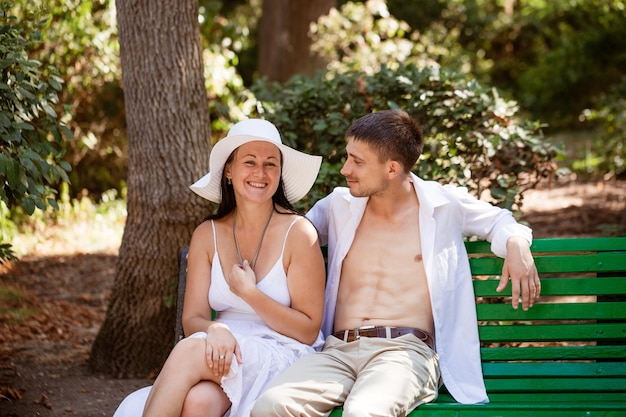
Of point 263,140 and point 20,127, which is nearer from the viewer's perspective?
point 263,140

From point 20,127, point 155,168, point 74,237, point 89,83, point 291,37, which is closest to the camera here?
point 20,127

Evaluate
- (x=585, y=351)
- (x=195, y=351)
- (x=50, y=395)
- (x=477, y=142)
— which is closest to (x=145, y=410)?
(x=195, y=351)

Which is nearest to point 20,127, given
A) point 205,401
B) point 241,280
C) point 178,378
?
point 241,280

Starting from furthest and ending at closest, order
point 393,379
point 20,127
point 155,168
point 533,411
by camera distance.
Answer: point 155,168
point 20,127
point 393,379
point 533,411

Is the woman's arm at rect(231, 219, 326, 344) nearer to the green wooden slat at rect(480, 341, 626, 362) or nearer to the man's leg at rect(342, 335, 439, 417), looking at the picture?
→ the man's leg at rect(342, 335, 439, 417)

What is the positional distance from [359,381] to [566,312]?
1.08m

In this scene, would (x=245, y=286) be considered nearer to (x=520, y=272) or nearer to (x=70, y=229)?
(x=520, y=272)

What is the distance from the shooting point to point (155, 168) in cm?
507

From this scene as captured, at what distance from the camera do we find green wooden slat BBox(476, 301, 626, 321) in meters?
3.88

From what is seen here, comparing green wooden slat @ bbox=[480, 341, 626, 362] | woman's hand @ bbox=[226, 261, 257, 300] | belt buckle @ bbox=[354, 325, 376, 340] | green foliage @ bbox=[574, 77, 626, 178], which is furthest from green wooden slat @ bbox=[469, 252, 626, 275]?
Result: green foliage @ bbox=[574, 77, 626, 178]

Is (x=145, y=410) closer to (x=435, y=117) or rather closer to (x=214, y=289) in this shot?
(x=214, y=289)

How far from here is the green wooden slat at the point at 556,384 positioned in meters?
3.81

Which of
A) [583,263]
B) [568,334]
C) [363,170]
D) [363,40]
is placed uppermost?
[363,40]

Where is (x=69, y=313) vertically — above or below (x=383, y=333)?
below
